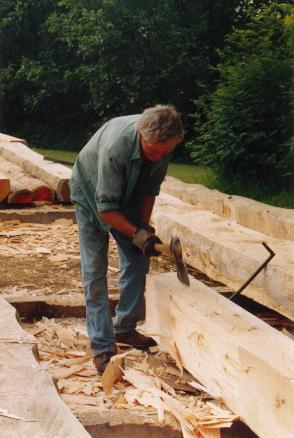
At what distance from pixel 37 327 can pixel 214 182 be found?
22.8 ft

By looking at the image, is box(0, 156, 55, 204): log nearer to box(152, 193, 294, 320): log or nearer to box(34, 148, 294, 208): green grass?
box(152, 193, 294, 320): log

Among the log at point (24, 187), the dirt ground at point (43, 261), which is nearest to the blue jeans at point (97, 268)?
the dirt ground at point (43, 261)

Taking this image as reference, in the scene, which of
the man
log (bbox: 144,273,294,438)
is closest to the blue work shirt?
the man

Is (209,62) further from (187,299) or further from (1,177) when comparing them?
(187,299)

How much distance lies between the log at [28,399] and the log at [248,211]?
3.05m

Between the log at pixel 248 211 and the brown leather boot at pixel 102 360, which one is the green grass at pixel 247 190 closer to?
the log at pixel 248 211

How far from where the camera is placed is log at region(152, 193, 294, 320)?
194 inches

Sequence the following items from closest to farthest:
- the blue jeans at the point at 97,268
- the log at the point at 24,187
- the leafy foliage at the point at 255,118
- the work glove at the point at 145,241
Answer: the work glove at the point at 145,241 < the blue jeans at the point at 97,268 < the log at the point at 24,187 < the leafy foliage at the point at 255,118

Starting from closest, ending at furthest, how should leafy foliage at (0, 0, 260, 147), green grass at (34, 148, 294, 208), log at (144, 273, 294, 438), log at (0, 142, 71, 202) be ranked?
log at (144, 273, 294, 438) < log at (0, 142, 71, 202) < green grass at (34, 148, 294, 208) < leafy foliage at (0, 0, 260, 147)

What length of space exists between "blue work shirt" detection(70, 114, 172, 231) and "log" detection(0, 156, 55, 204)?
491 centimetres

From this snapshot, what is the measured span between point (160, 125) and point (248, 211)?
9.65 ft

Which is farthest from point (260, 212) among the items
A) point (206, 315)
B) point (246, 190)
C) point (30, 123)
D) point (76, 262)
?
point (30, 123)

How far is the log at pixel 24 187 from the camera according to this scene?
9.35 m

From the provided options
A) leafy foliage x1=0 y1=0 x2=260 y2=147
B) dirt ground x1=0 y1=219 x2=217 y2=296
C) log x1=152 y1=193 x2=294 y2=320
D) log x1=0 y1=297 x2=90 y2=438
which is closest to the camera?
log x1=0 y1=297 x2=90 y2=438
